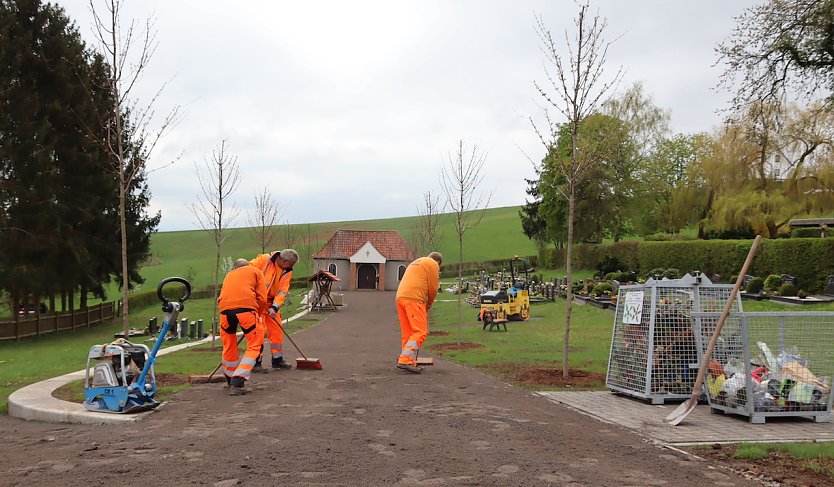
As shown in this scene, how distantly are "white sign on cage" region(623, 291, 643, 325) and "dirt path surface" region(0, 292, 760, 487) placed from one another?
5.59ft

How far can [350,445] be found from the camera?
626 centimetres

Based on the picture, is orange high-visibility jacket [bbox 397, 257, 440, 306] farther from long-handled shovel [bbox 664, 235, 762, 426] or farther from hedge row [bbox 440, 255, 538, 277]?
hedge row [bbox 440, 255, 538, 277]

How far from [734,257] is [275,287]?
2653 cm

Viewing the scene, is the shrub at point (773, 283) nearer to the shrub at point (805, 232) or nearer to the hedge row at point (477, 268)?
the shrub at point (805, 232)

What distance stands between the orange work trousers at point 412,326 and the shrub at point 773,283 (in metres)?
19.1

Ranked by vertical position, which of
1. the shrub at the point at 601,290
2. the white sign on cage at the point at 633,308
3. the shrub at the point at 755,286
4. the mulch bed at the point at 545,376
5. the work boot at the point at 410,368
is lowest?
the mulch bed at the point at 545,376

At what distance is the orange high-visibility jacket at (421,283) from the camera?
1188cm

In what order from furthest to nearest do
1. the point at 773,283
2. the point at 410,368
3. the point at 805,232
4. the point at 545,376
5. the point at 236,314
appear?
1. the point at 805,232
2. the point at 773,283
3. the point at 410,368
4. the point at 545,376
5. the point at 236,314

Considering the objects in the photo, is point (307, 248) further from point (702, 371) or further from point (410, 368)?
point (702, 371)

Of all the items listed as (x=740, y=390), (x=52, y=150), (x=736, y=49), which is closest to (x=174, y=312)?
(x=740, y=390)

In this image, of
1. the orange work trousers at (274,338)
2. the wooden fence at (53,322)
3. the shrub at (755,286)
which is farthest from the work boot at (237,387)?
the shrub at (755,286)

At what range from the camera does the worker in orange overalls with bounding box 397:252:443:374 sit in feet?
38.0

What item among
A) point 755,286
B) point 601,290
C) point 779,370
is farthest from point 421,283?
point 601,290

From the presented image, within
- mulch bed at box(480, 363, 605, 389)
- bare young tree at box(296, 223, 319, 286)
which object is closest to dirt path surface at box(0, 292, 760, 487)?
mulch bed at box(480, 363, 605, 389)
